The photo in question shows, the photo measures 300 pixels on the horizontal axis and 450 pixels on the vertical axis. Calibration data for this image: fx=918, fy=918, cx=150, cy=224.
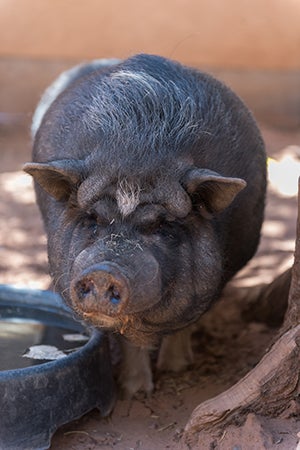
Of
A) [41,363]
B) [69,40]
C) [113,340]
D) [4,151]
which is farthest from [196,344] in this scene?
[69,40]

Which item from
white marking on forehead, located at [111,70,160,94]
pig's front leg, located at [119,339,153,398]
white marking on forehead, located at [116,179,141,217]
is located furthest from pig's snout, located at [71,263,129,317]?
pig's front leg, located at [119,339,153,398]

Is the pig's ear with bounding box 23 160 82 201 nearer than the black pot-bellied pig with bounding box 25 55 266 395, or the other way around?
the black pot-bellied pig with bounding box 25 55 266 395

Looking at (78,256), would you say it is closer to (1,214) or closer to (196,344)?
(196,344)

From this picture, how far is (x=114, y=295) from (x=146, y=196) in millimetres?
566

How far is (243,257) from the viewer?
16.0 ft

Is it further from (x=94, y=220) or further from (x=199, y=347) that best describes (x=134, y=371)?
(x=94, y=220)

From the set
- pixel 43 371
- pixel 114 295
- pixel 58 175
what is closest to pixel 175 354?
pixel 43 371

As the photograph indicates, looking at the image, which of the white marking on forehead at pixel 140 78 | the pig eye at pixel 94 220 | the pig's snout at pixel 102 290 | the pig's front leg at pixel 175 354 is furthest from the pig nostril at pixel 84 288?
the pig's front leg at pixel 175 354

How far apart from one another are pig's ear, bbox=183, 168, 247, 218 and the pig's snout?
650 mm

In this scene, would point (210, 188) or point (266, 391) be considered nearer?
point (266, 391)

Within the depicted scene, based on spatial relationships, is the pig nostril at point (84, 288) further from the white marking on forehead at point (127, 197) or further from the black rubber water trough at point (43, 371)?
the black rubber water trough at point (43, 371)

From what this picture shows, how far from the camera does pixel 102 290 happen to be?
336 centimetres

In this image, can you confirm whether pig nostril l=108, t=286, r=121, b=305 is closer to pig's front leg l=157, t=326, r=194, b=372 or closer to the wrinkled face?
the wrinkled face

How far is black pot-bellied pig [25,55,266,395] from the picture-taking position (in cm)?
362
